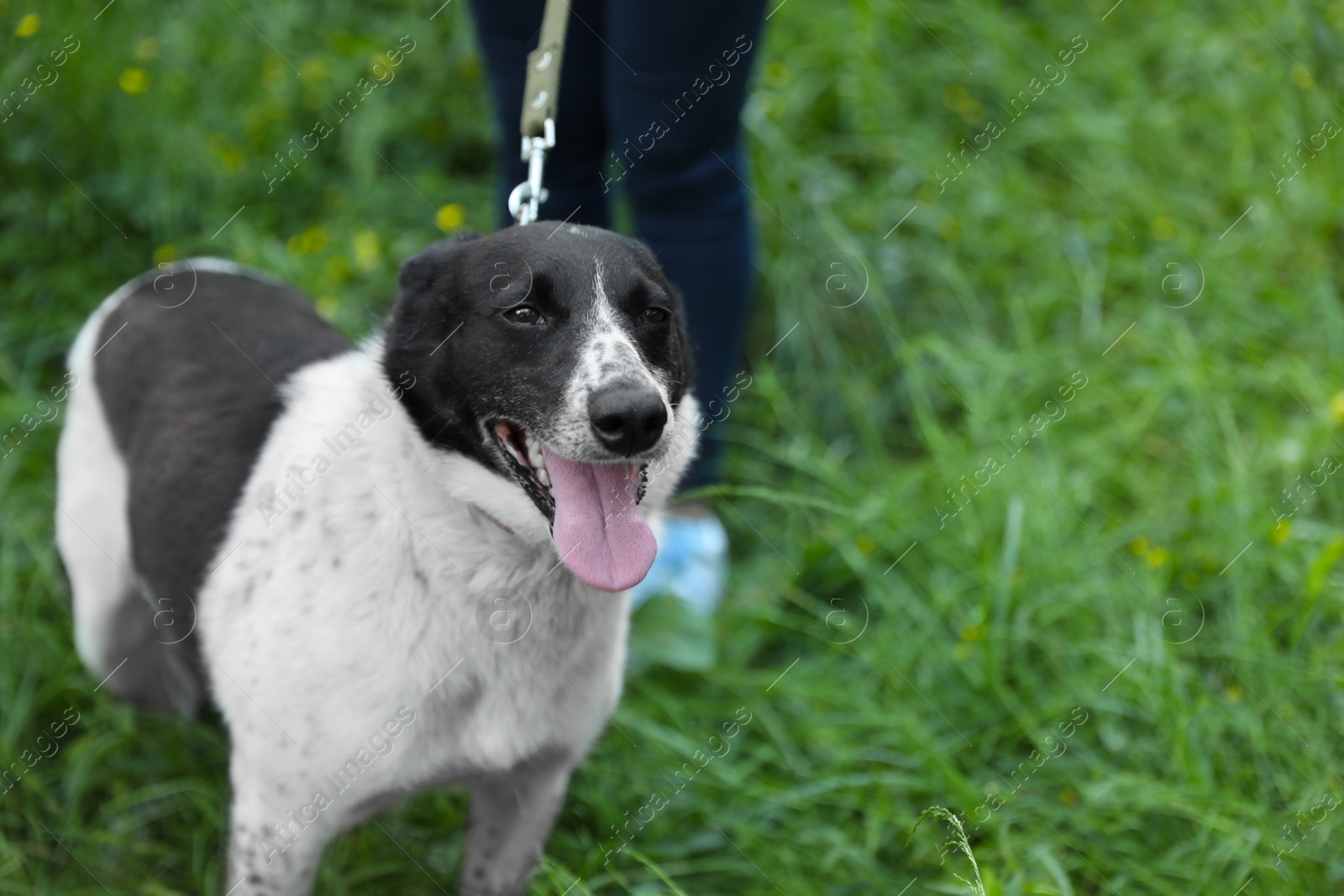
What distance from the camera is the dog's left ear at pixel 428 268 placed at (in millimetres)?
1964

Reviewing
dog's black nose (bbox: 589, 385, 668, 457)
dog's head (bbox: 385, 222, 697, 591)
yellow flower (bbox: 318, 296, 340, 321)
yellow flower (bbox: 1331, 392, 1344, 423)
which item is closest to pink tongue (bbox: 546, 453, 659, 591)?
dog's head (bbox: 385, 222, 697, 591)

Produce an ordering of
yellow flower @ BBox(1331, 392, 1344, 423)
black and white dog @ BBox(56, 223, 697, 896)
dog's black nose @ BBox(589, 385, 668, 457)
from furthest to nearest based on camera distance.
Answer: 1. yellow flower @ BBox(1331, 392, 1344, 423)
2. black and white dog @ BBox(56, 223, 697, 896)
3. dog's black nose @ BBox(589, 385, 668, 457)

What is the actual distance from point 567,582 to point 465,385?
378mm

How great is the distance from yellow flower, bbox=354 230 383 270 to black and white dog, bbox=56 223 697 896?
1.38 metres

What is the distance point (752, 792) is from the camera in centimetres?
254

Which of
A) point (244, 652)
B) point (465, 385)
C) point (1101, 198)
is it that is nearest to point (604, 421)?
point (465, 385)

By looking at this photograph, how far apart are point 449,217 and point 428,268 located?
183 centimetres

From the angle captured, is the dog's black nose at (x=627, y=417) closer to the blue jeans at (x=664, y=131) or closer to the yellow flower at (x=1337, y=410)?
the blue jeans at (x=664, y=131)

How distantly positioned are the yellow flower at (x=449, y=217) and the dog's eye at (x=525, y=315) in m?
1.96

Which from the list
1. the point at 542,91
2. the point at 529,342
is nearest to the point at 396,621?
the point at 529,342

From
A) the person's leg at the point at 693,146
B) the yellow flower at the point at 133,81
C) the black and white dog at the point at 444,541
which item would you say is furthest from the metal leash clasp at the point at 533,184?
the yellow flower at the point at 133,81

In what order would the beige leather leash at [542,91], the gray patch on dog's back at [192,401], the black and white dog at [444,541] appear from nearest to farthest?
1. the black and white dog at [444,541]
2. the beige leather leash at [542,91]
3. the gray patch on dog's back at [192,401]

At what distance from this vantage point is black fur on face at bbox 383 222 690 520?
5.82ft

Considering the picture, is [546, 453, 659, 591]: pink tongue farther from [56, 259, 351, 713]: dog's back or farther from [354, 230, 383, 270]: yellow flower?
[354, 230, 383, 270]: yellow flower
